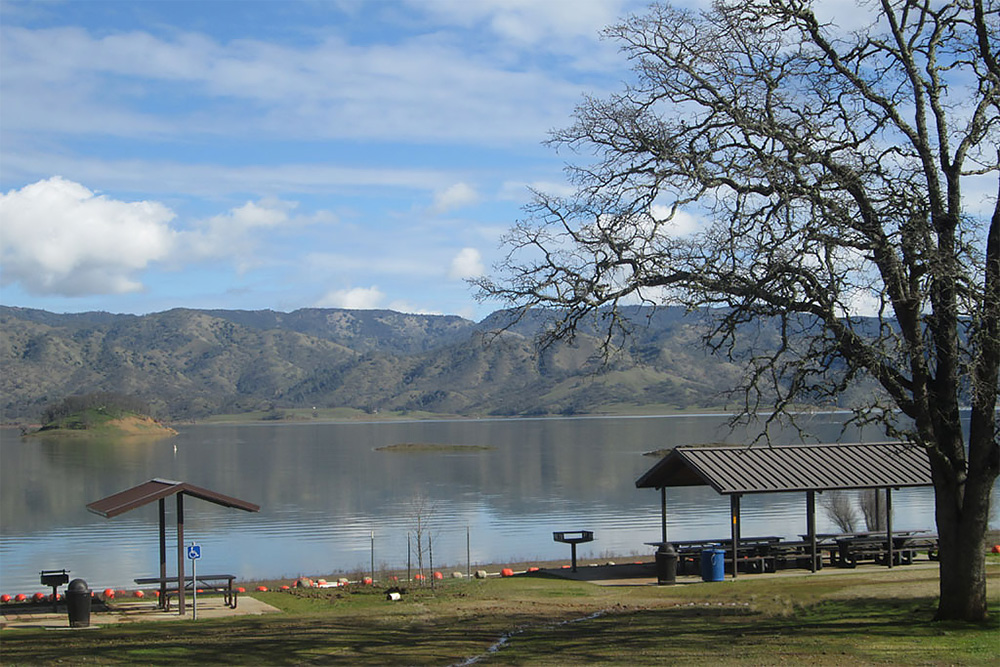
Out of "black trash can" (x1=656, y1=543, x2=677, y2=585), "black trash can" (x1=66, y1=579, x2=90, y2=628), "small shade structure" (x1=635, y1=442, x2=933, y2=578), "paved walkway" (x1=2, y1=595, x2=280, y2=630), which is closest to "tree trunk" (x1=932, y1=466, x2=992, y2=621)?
"black trash can" (x1=656, y1=543, x2=677, y2=585)

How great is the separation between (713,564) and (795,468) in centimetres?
326

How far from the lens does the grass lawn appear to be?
1277cm

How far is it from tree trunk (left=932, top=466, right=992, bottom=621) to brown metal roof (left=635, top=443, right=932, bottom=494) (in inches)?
363

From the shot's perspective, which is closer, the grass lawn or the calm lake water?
the grass lawn

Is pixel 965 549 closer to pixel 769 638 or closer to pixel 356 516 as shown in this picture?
pixel 769 638

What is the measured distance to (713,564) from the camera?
23.3 meters

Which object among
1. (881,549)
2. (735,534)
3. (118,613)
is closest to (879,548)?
(881,549)

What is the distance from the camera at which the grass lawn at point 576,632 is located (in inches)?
503

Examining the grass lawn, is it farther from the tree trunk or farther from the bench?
the bench

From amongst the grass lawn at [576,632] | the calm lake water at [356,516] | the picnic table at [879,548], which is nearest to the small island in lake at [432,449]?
the calm lake water at [356,516]

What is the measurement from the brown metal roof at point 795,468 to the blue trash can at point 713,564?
1327 millimetres

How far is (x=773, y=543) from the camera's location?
83.6 ft

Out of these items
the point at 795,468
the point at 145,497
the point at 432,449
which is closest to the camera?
the point at 145,497

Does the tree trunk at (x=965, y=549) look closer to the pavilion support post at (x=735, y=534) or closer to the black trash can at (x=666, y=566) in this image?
the black trash can at (x=666, y=566)
